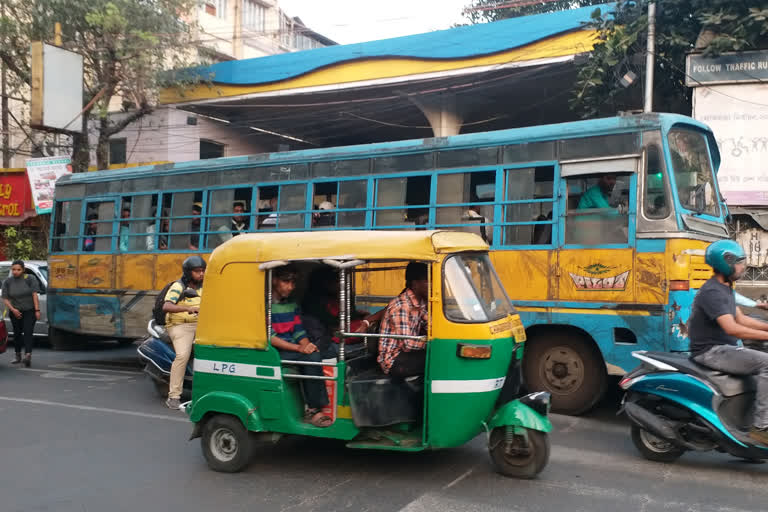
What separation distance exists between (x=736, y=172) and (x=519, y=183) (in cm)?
732

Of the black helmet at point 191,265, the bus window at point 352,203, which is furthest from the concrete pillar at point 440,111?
the black helmet at point 191,265

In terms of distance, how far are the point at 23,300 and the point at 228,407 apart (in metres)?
7.05

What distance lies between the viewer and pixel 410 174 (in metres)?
8.35

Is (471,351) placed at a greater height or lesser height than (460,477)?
greater

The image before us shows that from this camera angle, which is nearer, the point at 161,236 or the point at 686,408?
the point at 686,408

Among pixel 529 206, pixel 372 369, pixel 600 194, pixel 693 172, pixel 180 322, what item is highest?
pixel 693 172

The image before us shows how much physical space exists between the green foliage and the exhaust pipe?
69.0 ft

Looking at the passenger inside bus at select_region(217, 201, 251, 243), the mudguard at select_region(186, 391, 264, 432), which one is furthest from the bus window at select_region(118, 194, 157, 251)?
the mudguard at select_region(186, 391, 264, 432)

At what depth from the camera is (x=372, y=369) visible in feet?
17.6

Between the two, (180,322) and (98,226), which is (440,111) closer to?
(98,226)

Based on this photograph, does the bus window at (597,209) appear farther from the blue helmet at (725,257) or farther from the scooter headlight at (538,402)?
the scooter headlight at (538,402)

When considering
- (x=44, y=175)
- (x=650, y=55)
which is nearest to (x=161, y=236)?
(x=650, y=55)

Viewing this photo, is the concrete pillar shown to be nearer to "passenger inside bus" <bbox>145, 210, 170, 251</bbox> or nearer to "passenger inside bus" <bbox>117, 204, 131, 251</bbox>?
"passenger inside bus" <bbox>117, 204, 131, 251</bbox>

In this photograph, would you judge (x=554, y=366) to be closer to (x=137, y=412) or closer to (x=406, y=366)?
(x=406, y=366)
